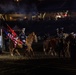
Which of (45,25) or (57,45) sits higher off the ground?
(45,25)

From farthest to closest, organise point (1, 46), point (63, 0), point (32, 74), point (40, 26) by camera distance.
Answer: point (40, 26)
point (63, 0)
point (1, 46)
point (32, 74)

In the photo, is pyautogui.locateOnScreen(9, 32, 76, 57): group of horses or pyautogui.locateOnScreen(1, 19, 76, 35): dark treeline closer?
pyautogui.locateOnScreen(9, 32, 76, 57): group of horses

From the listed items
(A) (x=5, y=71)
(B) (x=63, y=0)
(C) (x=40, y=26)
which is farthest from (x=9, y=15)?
(A) (x=5, y=71)

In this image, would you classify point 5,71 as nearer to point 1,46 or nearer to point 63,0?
point 1,46

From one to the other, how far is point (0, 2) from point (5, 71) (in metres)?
40.4

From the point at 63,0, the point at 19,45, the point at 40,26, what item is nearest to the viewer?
the point at 19,45

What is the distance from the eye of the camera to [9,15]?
59.6 meters

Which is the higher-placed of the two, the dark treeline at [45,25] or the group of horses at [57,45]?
the dark treeline at [45,25]

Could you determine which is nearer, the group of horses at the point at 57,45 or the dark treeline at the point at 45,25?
the group of horses at the point at 57,45

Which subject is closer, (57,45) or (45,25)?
(57,45)

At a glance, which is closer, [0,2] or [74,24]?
[74,24]

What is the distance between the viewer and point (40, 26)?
52.9 meters

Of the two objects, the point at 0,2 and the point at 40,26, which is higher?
the point at 0,2

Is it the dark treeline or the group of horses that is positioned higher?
the dark treeline
